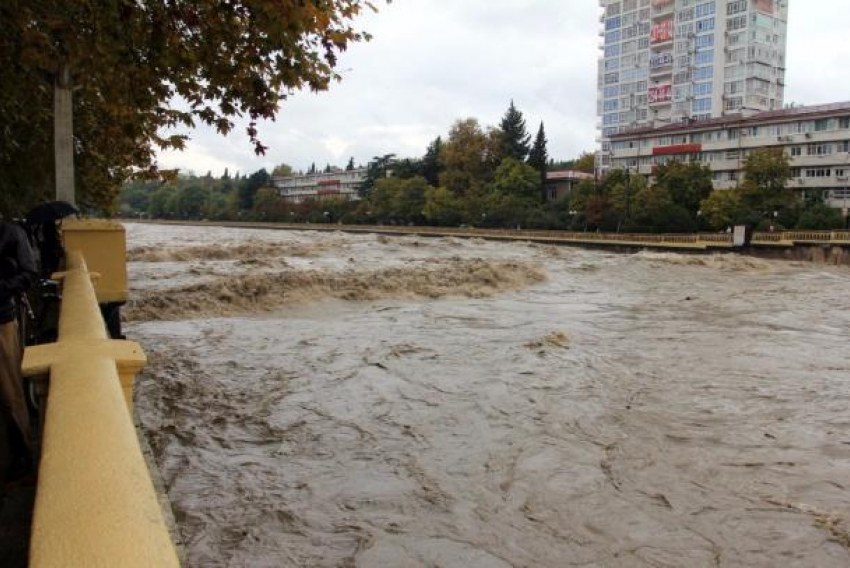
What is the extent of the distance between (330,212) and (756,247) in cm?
7370

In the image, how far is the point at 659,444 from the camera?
757 centimetres

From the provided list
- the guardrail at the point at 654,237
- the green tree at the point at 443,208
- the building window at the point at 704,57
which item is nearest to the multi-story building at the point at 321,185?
the green tree at the point at 443,208

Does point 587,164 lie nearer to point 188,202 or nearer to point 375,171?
point 375,171

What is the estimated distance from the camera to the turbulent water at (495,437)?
527cm

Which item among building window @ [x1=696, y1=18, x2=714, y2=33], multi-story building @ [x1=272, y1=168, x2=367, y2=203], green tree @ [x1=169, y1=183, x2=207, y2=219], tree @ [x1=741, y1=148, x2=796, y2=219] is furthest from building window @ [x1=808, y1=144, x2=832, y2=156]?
green tree @ [x1=169, y1=183, x2=207, y2=219]

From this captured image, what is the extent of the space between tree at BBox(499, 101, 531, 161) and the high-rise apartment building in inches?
524

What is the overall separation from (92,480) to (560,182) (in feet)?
303

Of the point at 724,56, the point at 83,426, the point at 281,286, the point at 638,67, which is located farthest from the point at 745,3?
the point at 83,426

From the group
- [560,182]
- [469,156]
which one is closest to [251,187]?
[469,156]

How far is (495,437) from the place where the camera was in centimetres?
775

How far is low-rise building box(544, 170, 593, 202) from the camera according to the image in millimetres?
89425

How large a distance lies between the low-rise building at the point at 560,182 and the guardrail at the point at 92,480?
88.5 m

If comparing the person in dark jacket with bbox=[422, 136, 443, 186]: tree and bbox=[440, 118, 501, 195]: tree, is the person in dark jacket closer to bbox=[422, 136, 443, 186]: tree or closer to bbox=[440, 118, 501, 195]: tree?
bbox=[440, 118, 501, 195]: tree

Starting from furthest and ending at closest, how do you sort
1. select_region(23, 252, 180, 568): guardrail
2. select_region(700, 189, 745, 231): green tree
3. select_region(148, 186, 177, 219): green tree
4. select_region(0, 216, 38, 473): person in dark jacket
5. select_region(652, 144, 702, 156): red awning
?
select_region(148, 186, 177, 219): green tree
select_region(652, 144, 702, 156): red awning
select_region(700, 189, 745, 231): green tree
select_region(0, 216, 38, 473): person in dark jacket
select_region(23, 252, 180, 568): guardrail
